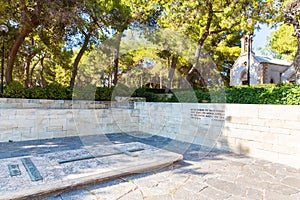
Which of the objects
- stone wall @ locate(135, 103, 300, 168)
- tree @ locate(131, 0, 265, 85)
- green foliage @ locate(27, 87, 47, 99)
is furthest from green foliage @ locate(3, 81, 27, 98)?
tree @ locate(131, 0, 265, 85)

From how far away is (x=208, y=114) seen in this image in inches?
182

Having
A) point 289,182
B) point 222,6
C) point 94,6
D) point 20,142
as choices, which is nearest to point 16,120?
point 20,142

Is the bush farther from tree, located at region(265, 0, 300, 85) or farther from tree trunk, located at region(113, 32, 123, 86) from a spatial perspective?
tree, located at region(265, 0, 300, 85)

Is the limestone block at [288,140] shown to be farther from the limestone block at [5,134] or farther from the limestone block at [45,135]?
the limestone block at [5,134]

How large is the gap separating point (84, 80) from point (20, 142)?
3.28 meters

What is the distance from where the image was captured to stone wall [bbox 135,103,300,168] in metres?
3.26

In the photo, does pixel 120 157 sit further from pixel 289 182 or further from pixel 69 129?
pixel 69 129

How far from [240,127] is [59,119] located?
447 centimetres

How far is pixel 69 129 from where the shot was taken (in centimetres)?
572

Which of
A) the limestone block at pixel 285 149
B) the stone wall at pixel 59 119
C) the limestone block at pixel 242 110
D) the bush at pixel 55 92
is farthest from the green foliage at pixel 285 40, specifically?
the bush at pixel 55 92

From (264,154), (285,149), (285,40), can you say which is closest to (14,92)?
(264,154)

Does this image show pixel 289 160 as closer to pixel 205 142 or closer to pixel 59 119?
pixel 205 142

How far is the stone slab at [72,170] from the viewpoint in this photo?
2.09 m

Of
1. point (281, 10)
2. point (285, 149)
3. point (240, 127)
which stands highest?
point (281, 10)
